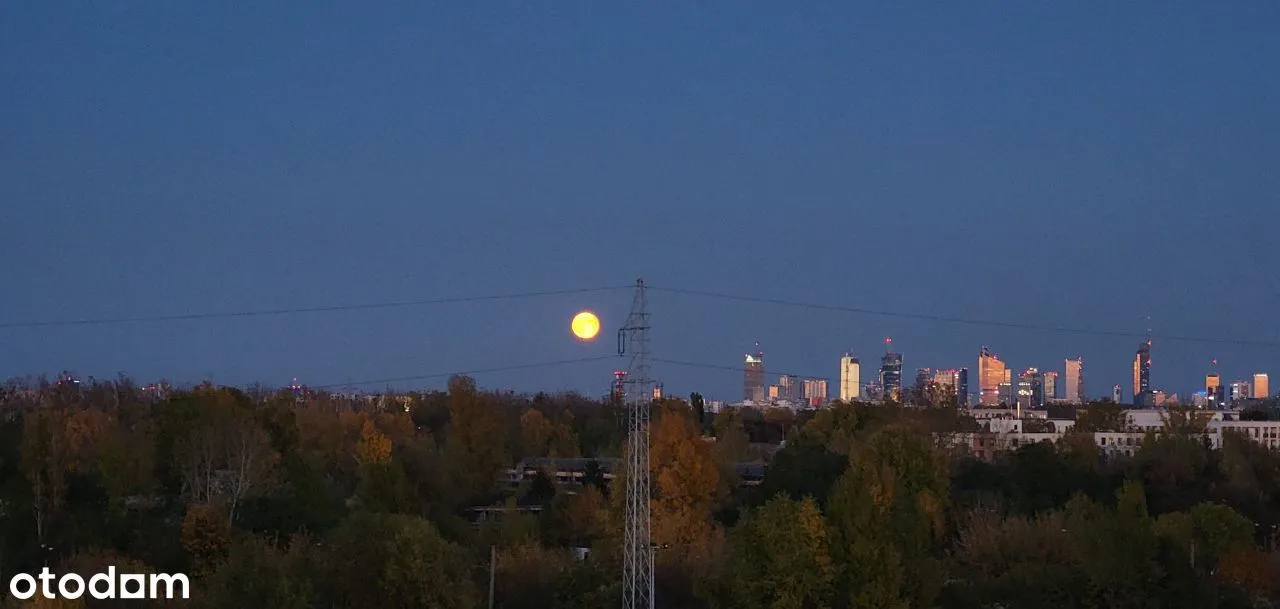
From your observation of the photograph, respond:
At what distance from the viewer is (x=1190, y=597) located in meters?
19.1

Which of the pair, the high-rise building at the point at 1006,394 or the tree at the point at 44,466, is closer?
the tree at the point at 44,466

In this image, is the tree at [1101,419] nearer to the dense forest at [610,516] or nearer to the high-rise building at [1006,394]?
the dense forest at [610,516]

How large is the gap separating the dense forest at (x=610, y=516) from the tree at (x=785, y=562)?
0.11 feet

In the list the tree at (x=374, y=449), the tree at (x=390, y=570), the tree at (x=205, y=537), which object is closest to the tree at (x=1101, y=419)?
the tree at (x=374, y=449)

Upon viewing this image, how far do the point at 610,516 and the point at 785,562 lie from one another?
299 inches

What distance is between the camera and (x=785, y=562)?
1825cm

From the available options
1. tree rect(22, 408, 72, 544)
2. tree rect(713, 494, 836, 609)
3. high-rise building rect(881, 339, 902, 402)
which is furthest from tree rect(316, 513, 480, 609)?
high-rise building rect(881, 339, 902, 402)

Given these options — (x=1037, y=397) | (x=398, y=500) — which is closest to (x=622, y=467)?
(x=398, y=500)

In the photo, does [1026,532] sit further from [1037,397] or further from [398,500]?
[1037,397]

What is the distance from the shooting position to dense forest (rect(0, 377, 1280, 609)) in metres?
18.5

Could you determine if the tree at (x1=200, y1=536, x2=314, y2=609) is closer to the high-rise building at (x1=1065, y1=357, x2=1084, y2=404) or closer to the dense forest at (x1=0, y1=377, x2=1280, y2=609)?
the dense forest at (x1=0, y1=377, x2=1280, y2=609)

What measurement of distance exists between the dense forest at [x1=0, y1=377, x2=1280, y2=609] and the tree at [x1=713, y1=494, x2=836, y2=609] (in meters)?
0.03

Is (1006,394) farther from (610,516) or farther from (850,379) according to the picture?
(610,516)

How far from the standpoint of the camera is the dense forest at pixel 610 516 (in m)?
18.5
